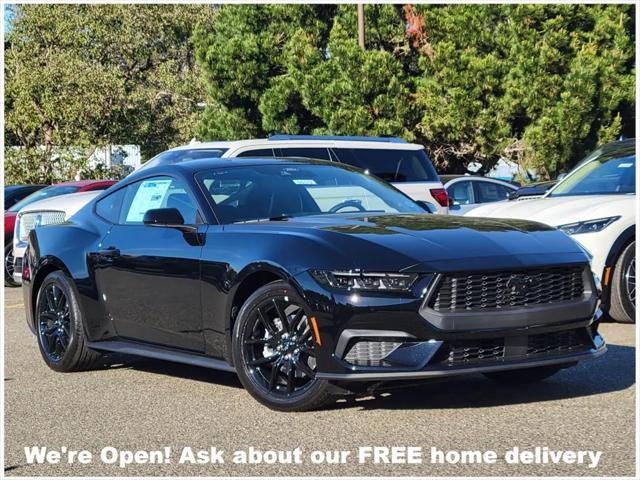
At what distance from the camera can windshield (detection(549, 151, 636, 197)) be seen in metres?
10.9

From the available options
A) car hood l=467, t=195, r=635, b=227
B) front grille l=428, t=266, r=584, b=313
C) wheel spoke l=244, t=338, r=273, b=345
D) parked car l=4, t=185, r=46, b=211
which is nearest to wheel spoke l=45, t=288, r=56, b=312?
wheel spoke l=244, t=338, r=273, b=345

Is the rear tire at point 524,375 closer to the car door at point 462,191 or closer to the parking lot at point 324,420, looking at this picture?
the parking lot at point 324,420

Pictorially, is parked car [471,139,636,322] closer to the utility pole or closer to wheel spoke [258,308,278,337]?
wheel spoke [258,308,278,337]

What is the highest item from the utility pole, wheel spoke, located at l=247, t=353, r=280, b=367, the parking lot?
the utility pole

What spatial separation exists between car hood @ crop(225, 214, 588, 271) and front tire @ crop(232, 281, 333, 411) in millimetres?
320

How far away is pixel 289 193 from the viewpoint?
740 cm

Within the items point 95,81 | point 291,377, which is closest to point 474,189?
point 291,377

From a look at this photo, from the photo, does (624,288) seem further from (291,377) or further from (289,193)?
(291,377)

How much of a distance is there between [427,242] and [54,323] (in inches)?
131

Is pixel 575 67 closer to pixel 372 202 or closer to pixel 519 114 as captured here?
pixel 519 114

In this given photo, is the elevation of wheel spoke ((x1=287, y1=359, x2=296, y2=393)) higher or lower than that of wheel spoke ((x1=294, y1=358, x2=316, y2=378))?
lower

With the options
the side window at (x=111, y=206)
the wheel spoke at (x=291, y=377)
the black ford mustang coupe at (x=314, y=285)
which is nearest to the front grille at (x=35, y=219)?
the side window at (x=111, y=206)

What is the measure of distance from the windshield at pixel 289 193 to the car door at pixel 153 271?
0.68 feet

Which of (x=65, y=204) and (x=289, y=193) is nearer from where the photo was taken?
(x=289, y=193)
